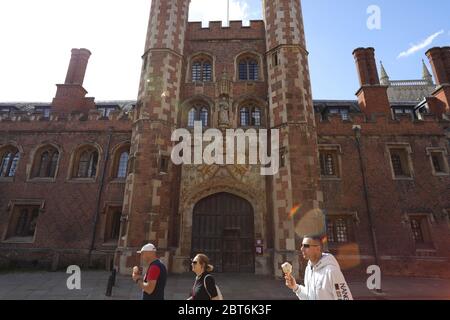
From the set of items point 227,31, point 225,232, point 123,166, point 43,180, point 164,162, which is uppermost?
point 227,31

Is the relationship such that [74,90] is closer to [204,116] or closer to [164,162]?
[204,116]

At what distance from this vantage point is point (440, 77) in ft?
53.5

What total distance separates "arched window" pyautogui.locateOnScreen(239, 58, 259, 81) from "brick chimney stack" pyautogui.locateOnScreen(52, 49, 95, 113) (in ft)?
38.6

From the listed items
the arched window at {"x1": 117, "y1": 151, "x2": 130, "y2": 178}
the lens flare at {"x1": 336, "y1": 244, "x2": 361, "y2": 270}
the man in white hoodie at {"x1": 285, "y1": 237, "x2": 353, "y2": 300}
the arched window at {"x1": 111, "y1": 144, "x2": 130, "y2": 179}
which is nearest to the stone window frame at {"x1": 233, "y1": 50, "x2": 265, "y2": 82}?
the arched window at {"x1": 111, "y1": 144, "x2": 130, "y2": 179}

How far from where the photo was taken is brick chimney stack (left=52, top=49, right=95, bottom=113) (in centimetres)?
1764

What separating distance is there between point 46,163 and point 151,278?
1576 centimetres

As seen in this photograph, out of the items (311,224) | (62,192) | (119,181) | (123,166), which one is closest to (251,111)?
(311,224)

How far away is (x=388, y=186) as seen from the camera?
1388 cm

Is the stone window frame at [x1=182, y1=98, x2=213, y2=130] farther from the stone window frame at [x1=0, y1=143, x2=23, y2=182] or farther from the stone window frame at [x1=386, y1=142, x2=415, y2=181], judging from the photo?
the stone window frame at [x1=0, y1=143, x2=23, y2=182]

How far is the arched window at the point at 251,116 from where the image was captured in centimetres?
1409

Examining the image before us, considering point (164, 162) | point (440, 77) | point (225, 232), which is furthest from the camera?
point (440, 77)

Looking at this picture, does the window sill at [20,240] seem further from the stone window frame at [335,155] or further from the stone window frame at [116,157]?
the stone window frame at [335,155]

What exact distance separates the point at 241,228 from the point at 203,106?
7.21 meters

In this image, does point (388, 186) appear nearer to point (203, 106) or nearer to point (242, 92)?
point (242, 92)
